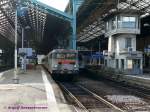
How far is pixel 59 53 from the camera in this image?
41.5 metres

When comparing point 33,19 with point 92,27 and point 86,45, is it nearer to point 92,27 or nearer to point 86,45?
point 92,27

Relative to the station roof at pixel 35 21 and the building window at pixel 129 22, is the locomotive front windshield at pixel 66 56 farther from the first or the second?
the building window at pixel 129 22

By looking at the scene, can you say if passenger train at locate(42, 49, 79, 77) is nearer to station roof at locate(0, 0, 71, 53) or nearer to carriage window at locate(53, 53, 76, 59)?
carriage window at locate(53, 53, 76, 59)

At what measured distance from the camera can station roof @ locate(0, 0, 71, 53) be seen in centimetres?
5953

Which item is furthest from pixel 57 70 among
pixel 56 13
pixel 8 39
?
pixel 8 39

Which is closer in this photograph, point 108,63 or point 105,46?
point 108,63

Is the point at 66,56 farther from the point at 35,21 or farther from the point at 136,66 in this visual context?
the point at 35,21

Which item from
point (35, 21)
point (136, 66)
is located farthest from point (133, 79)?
point (35, 21)

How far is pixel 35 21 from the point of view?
271 ft

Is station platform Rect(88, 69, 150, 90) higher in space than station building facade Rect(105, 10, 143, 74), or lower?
lower

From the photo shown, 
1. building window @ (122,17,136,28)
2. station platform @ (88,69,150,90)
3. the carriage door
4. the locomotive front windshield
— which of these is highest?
building window @ (122,17,136,28)

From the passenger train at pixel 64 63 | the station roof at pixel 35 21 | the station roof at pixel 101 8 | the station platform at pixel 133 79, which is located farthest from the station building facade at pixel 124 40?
the passenger train at pixel 64 63

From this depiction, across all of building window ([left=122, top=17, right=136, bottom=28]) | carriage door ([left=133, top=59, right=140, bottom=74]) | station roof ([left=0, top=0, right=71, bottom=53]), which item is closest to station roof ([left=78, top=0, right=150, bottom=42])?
building window ([left=122, top=17, right=136, bottom=28])

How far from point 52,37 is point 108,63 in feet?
105
